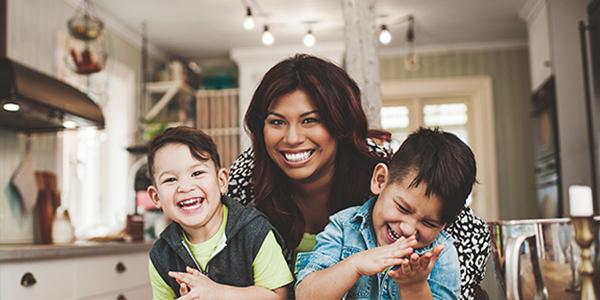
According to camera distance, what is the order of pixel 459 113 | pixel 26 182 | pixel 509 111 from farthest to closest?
pixel 459 113
pixel 509 111
pixel 26 182

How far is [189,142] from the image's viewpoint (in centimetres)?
136

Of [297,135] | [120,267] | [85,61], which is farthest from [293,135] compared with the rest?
[85,61]

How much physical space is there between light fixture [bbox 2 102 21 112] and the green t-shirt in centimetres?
200

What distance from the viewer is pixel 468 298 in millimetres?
1377

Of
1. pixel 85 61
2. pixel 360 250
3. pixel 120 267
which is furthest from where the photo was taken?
pixel 85 61

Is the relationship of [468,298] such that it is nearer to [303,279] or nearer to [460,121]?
[303,279]

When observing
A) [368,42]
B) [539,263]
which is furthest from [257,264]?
[368,42]

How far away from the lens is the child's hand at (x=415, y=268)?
1.00 meters

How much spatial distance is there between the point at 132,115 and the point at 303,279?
181 inches

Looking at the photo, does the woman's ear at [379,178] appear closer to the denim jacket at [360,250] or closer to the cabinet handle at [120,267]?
the denim jacket at [360,250]

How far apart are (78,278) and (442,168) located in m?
2.19

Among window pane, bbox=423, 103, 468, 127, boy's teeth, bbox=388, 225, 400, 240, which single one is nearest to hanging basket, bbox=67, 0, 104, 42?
boy's teeth, bbox=388, 225, 400, 240

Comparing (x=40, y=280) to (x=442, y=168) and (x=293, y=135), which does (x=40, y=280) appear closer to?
(x=293, y=135)

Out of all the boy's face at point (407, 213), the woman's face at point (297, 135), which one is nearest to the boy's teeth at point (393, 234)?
the boy's face at point (407, 213)
